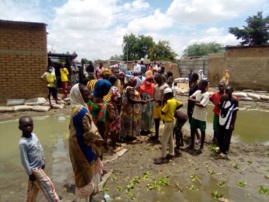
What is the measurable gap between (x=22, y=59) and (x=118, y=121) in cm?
673

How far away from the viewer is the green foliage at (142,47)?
151ft

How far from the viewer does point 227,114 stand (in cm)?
497

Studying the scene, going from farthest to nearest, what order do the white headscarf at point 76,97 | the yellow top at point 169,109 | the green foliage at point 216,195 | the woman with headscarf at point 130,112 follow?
1. the woman with headscarf at point 130,112
2. the yellow top at point 169,109
3. the green foliage at point 216,195
4. the white headscarf at point 76,97

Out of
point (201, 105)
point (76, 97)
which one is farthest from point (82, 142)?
point (201, 105)

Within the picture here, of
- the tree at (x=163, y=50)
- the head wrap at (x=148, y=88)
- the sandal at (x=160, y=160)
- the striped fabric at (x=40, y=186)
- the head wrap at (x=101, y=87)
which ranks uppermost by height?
the tree at (x=163, y=50)

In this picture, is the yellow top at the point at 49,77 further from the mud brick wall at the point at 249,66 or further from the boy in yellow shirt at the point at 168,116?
the mud brick wall at the point at 249,66

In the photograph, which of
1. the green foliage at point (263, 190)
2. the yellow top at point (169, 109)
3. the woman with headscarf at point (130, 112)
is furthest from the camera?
the woman with headscarf at point (130, 112)

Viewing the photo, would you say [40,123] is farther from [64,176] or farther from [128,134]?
[64,176]

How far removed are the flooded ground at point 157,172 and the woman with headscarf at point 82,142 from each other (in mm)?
870

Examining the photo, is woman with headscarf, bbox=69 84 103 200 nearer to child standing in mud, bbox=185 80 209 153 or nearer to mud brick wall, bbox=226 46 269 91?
child standing in mud, bbox=185 80 209 153

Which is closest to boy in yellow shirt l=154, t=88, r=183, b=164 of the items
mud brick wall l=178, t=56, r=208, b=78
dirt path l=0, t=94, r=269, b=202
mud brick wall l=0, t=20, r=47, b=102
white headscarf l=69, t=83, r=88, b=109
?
dirt path l=0, t=94, r=269, b=202

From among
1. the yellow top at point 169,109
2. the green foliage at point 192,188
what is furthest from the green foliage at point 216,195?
the yellow top at point 169,109

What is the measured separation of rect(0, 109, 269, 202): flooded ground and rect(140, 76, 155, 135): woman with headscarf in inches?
23.7

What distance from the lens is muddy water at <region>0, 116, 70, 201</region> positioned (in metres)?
3.76
